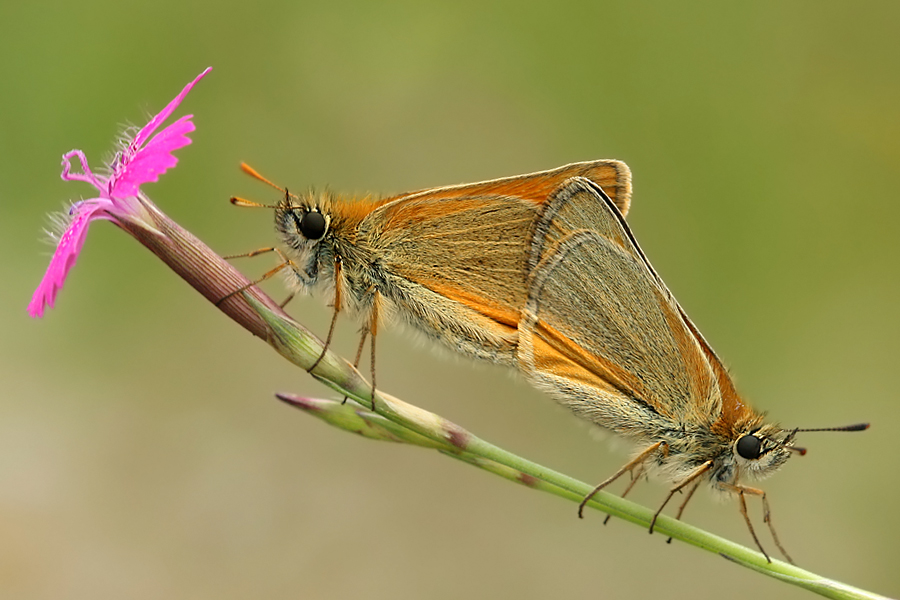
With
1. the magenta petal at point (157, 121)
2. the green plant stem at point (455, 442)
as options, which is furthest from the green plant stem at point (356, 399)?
the magenta petal at point (157, 121)

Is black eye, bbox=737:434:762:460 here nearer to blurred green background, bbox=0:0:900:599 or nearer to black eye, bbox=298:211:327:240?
black eye, bbox=298:211:327:240

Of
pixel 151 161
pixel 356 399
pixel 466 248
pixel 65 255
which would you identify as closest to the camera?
pixel 65 255

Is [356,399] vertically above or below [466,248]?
below

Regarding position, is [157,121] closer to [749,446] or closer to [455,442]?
[455,442]

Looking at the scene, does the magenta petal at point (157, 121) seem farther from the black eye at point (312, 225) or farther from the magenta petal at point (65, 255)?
the black eye at point (312, 225)

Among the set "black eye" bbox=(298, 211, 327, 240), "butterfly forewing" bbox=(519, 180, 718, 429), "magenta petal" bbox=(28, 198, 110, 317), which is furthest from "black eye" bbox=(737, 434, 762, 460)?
"magenta petal" bbox=(28, 198, 110, 317)

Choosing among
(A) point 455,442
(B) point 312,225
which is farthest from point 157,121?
(A) point 455,442

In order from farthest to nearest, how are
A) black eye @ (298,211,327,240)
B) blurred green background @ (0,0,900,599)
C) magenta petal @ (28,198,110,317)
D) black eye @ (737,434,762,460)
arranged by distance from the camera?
blurred green background @ (0,0,900,599), black eye @ (298,211,327,240), black eye @ (737,434,762,460), magenta petal @ (28,198,110,317)

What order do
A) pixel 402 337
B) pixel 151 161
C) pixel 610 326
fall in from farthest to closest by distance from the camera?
pixel 402 337
pixel 610 326
pixel 151 161
